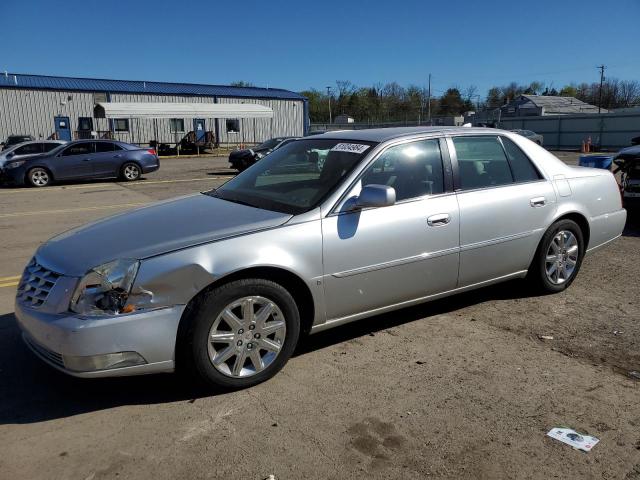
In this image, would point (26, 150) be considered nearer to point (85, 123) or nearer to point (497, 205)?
point (497, 205)

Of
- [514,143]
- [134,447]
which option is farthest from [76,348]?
[514,143]

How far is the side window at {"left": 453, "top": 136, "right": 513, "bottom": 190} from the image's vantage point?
446cm

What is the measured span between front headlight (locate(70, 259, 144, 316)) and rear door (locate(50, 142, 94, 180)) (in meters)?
15.7

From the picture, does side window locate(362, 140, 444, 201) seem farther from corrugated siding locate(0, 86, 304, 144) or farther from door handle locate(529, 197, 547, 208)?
corrugated siding locate(0, 86, 304, 144)

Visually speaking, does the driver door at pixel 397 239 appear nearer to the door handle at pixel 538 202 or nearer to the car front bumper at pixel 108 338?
the door handle at pixel 538 202

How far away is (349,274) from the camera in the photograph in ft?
12.1

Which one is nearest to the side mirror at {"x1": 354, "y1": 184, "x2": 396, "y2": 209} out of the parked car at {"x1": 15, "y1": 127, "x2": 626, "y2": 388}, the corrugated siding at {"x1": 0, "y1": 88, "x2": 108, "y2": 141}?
the parked car at {"x1": 15, "y1": 127, "x2": 626, "y2": 388}

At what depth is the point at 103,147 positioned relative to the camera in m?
18.0

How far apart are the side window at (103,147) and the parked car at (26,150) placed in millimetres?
1295

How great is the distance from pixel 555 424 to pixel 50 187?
55.8 ft

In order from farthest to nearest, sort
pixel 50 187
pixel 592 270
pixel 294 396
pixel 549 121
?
pixel 549 121 → pixel 50 187 → pixel 592 270 → pixel 294 396

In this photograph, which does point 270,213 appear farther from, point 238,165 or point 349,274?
point 238,165

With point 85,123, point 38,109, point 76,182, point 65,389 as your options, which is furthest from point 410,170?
point 85,123

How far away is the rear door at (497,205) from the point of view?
433cm
